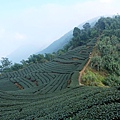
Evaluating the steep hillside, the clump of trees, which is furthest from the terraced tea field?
the clump of trees

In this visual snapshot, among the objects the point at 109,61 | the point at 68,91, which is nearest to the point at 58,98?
the point at 68,91

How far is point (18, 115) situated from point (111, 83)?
20.8 meters

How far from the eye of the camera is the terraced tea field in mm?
15764

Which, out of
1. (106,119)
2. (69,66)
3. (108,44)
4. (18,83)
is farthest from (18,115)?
(108,44)

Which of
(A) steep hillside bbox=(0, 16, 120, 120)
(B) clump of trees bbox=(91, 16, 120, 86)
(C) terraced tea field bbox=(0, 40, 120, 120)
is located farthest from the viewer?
(B) clump of trees bbox=(91, 16, 120, 86)

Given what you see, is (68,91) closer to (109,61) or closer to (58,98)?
(58,98)

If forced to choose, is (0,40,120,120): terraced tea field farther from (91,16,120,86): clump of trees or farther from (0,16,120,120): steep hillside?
(91,16,120,86): clump of trees

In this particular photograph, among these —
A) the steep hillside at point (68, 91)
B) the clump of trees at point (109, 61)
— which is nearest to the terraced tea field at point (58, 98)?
the steep hillside at point (68, 91)

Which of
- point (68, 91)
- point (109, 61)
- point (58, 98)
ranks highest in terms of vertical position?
point (58, 98)

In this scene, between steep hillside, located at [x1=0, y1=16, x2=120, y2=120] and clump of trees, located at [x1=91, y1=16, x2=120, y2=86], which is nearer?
steep hillside, located at [x1=0, y1=16, x2=120, y2=120]

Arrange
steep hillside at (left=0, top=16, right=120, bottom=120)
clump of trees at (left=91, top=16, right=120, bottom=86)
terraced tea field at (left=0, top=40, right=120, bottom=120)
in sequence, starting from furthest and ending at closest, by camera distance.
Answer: clump of trees at (left=91, top=16, right=120, bottom=86), steep hillside at (left=0, top=16, right=120, bottom=120), terraced tea field at (left=0, top=40, right=120, bottom=120)

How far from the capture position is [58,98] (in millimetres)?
25688

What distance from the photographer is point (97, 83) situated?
36.8 metres

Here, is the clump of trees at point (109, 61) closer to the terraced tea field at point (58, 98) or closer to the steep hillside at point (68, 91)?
the steep hillside at point (68, 91)
